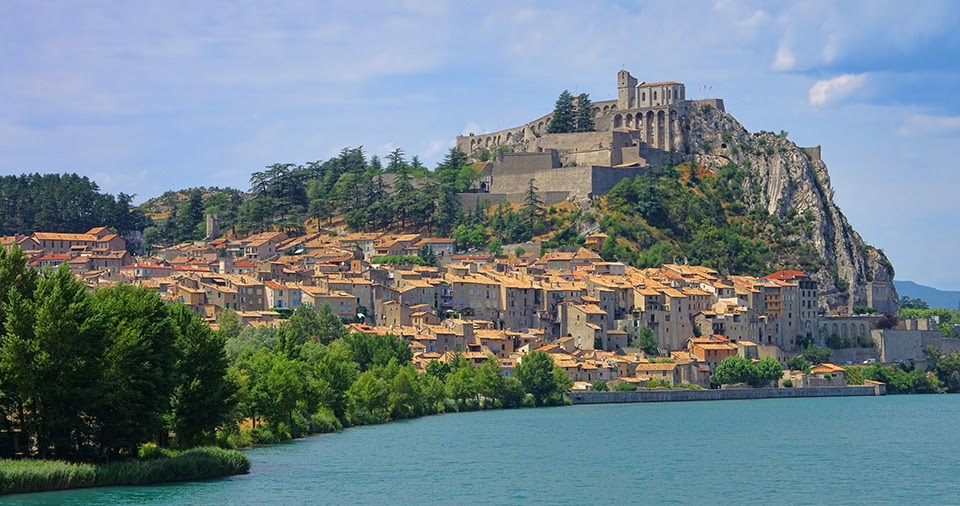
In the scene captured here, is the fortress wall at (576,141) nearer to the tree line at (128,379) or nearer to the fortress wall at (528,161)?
the fortress wall at (528,161)

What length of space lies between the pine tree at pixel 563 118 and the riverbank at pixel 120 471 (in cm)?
7804

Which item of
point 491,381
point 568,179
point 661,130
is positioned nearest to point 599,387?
point 491,381

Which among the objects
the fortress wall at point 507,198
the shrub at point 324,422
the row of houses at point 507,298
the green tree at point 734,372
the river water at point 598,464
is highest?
the fortress wall at point 507,198

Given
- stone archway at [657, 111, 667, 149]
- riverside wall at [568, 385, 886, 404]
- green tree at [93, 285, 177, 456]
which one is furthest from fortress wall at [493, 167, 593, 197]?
green tree at [93, 285, 177, 456]

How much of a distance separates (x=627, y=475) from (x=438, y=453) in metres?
7.12

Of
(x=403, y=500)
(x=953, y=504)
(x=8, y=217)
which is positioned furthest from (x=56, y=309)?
(x=8, y=217)

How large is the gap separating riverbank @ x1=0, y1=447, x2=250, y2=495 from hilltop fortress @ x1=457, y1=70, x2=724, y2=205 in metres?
68.8

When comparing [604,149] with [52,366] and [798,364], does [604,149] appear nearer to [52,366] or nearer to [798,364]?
[798,364]

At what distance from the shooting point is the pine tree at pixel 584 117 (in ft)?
382

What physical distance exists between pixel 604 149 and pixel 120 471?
76562 mm

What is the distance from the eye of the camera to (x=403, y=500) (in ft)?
123

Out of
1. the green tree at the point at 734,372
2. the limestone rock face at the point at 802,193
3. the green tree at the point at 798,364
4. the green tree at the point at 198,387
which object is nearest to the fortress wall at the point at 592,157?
the limestone rock face at the point at 802,193

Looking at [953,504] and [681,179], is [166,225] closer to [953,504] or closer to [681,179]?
[681,179]

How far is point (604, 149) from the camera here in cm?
11006
